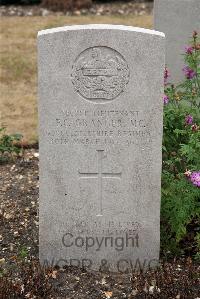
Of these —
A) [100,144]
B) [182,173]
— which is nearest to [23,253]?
[100,144]

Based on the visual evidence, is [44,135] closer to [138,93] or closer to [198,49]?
[138,93]

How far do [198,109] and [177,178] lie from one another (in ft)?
2.00

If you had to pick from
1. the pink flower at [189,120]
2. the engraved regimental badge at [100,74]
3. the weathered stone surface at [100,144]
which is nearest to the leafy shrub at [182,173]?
the pink flower at [189,120]

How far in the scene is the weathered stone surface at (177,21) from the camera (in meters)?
7.71

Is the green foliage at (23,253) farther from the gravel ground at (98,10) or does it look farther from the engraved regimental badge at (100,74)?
the gravel ground at (98,10)

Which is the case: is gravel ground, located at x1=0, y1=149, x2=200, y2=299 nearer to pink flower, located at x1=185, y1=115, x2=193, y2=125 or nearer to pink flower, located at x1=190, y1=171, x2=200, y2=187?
pink flower, located at x1=190, y1=171, x2=200, y2=187

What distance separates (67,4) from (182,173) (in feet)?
32.7

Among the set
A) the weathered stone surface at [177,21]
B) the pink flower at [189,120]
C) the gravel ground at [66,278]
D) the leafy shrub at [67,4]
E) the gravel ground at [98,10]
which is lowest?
the gravel ground at [66,278]

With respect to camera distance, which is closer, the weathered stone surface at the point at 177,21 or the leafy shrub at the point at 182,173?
the leafy shrub at the point at 182,173

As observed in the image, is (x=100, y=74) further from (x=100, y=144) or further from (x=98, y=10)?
(x=98, y=10)

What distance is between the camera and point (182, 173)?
5.20 meters

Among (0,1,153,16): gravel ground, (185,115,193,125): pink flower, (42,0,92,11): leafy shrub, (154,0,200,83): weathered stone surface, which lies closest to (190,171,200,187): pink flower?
(185,115,193,125): pink flower

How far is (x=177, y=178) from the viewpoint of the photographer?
5.34 meters

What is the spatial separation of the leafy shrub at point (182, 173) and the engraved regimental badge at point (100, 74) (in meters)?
0.69
